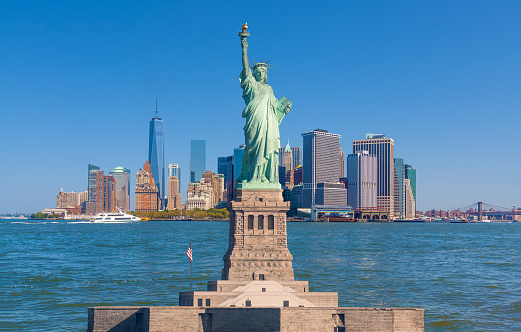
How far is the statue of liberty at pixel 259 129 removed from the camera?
35.1m

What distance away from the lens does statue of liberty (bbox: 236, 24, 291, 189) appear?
3506 cm

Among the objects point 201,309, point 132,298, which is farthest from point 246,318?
point 132,298

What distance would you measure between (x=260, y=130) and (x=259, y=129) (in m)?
0.09

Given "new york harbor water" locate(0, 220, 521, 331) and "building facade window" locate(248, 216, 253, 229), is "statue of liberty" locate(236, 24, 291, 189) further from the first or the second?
"new york harbor water" locate(0, 220, 521, 331)

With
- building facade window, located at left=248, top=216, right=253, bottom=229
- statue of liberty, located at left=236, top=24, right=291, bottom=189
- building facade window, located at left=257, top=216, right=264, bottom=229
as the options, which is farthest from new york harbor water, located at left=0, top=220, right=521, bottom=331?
statue of liberty, located at left=236, top=24, right=291, bottom=189

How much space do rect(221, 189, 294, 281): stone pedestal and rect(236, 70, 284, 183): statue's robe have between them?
1.20 m

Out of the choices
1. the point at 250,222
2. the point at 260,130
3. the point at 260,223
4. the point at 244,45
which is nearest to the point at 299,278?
the point at 260,223

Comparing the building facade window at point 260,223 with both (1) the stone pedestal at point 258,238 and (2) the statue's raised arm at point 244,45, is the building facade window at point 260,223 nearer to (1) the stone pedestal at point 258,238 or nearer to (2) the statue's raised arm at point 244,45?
(1) the stone pedestal at point 258,238

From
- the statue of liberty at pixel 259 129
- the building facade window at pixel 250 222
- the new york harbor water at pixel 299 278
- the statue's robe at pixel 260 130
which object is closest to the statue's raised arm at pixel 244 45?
the statue of liberty at pixel 259 129

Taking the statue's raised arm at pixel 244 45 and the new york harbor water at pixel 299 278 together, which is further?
the new york harbor water at pixel 299 278

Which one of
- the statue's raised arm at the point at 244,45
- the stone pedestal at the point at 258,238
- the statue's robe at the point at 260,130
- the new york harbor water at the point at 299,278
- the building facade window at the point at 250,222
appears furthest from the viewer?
the new york harbor water at the point at 299,278

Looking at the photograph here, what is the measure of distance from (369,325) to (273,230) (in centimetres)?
842

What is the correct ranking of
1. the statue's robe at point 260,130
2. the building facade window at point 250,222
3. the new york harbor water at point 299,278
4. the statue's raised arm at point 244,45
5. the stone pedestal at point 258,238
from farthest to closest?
the new york harbor water at point 299,278, the statue's robe at point 260,130, the statue's raised arm at point 244,45, the building facade window at point 250,222, the stone pedestal at point 258,238

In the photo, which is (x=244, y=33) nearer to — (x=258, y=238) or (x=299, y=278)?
(x=258, y=238)
